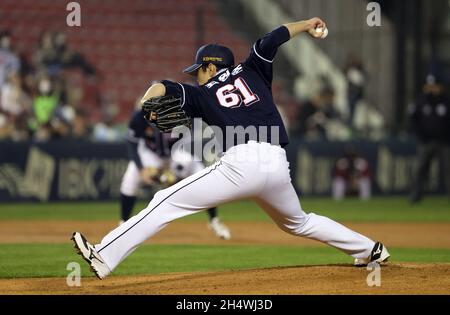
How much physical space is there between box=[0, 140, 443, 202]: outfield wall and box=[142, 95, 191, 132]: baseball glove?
33.6 feet

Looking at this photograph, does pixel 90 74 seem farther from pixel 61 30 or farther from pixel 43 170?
pixel 43 170

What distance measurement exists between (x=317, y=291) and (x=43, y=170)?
11123 millimetres

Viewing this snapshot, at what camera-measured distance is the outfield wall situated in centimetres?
1712

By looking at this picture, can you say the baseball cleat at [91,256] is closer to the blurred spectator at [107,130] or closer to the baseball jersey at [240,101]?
the baseball jersey at [240,101]

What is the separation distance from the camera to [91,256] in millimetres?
6941

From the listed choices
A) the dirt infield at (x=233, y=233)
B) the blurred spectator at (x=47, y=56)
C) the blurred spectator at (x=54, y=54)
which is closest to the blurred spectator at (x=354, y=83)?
the blurred spectator at (x=54, y=54)

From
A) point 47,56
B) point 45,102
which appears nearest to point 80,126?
point 45,102

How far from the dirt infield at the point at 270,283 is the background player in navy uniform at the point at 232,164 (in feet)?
1.45

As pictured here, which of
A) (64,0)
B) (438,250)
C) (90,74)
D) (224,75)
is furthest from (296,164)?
(224,75)

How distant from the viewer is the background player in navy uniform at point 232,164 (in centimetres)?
698

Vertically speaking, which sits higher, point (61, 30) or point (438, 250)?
point (61, 30)

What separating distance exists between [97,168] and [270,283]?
10.8 meters
